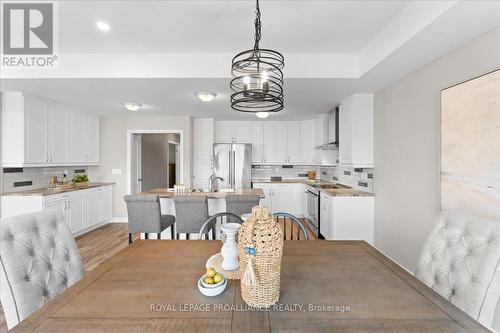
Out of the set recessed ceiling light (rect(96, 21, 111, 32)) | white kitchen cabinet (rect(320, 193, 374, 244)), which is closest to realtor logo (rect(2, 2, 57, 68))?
recessed ceiling light (rect(96, 21, 111, 32))

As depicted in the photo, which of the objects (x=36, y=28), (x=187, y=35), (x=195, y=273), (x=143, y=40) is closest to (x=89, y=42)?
(x=36, y=28)

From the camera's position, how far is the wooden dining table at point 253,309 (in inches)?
34.1

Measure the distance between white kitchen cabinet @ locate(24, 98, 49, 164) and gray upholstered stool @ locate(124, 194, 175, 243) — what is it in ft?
6.44

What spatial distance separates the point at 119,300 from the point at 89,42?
106 inches

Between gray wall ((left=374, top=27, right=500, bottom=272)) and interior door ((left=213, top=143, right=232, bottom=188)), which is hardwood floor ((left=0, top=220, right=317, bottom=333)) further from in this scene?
interior door ((left=213, top=143, right=232, bottom=188))

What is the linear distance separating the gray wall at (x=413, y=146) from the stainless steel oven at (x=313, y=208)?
104cm

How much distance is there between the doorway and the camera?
532cm

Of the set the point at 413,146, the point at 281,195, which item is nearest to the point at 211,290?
the point at 413,146

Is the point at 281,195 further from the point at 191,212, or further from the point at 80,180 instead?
the point at 80,180

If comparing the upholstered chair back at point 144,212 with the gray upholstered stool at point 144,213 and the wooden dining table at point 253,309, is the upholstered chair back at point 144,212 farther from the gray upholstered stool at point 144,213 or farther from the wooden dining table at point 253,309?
the wooden dining table at point 253,309

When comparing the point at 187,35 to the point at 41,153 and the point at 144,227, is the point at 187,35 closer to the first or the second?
the point at 144,227

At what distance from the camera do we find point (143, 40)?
8.39 feet

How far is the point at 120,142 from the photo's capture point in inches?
210

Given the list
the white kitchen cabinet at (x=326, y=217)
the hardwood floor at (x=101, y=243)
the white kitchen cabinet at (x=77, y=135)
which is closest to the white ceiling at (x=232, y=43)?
the white kitchen cabinet at (x=77, y=135)
